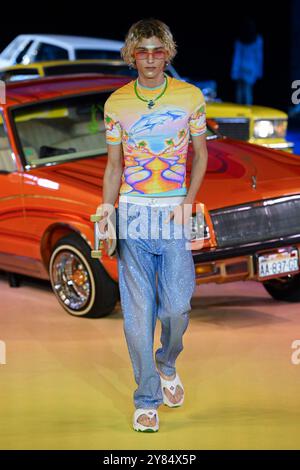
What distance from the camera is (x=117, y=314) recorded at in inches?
352

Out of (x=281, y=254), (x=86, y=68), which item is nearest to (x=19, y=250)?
(x=281, y=254)

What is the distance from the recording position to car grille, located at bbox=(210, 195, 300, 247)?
27.1 feet

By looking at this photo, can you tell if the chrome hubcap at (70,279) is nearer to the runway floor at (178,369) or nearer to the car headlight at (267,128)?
the runway floor at (178,369)

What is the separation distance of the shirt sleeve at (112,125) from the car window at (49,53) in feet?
44.7

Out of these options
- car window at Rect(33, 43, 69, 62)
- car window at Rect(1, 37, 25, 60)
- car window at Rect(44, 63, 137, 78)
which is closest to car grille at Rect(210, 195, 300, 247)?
car window at Rect(44, 63, 137, 78)

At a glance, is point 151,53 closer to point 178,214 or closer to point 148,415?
point 178,214

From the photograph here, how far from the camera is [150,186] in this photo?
6.11 meters

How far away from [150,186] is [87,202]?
2508mm

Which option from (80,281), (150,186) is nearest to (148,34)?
(150,186)

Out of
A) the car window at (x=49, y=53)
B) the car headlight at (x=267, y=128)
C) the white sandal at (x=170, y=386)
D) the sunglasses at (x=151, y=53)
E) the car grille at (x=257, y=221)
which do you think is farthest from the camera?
the car window at (x=49, y=53)

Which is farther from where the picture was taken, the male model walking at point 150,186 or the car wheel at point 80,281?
the car wheel at point 80,281

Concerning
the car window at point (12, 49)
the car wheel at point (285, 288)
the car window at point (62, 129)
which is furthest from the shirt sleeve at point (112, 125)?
the car window at point (12, 49)

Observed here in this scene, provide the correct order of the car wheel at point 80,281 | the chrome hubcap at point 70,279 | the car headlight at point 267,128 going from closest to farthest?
the car wheel at point 80,281
the chrome hubcap at point 70,279
the car headlight at point 267,128

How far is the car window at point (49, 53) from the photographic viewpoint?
19780 mm
